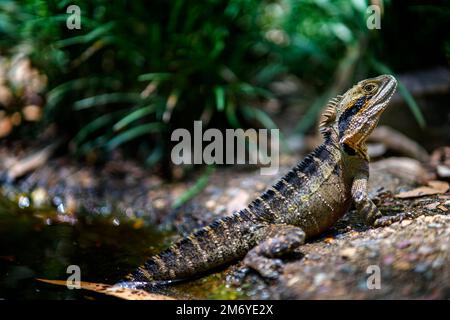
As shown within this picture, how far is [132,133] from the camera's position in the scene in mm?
7789

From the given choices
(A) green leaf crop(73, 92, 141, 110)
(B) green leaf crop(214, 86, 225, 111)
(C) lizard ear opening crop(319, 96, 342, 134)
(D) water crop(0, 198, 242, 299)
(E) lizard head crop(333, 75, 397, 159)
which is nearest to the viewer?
(D) water crop(0, 198, 242, 299)

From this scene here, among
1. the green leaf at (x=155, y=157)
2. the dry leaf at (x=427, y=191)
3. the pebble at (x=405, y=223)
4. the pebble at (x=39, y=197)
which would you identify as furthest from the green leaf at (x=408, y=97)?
the pebble at (x=39, y=197)

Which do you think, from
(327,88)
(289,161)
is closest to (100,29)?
(289,161)

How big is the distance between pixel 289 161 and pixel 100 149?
115 inches

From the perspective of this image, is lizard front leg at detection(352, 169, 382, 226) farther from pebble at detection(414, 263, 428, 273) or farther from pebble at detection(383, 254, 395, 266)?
Result: pebble at detection(414, 263, 428, 273)

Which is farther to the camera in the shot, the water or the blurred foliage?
the blurred foliage

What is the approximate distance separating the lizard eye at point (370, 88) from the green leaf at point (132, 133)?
3.72 m

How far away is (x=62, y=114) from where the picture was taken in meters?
8.31

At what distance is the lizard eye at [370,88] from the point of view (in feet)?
16.5

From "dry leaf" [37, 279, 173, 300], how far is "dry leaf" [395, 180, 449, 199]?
2976mm

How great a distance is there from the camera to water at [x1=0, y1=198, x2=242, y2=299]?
14.0 ft

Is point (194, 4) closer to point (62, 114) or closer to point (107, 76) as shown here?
point (107, 76)

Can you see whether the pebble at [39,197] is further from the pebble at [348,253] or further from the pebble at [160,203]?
the pebble at [348,253]

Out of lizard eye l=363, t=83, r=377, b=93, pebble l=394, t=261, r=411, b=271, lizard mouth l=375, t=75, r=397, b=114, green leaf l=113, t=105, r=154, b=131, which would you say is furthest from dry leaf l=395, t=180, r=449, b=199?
green leaf l=113, t=105, r=154, b=131
